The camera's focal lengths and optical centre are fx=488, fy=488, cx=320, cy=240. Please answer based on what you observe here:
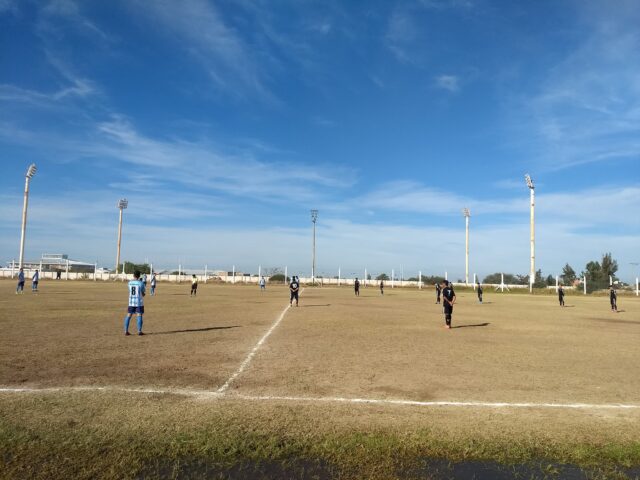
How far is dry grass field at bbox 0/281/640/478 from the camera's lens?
487cm

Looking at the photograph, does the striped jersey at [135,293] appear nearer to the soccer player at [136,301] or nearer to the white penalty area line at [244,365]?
the soccer player at [136,301]

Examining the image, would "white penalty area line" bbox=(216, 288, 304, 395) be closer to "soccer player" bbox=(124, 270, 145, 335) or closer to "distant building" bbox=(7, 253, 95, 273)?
"soccer player" bbox=(124, 270, 145, 335)

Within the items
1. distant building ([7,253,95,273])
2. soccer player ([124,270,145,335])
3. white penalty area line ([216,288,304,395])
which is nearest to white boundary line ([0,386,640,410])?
white penalty area line ([216,288,304,395])

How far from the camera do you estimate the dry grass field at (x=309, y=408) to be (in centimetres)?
487

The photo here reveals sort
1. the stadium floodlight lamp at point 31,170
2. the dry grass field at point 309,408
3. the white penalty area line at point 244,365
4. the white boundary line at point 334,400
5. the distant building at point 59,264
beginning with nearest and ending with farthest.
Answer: the dry grass field at point 309,408 → the white boundary line at point 334,400 → the white penalty area line at point 244,365 → the stadium floodlight lamp at point 31,170 → the distant building at point 59,264

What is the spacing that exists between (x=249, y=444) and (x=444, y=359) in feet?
21.7

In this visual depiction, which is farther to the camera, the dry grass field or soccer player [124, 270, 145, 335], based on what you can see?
soccer player [124, 270, 145, 335]

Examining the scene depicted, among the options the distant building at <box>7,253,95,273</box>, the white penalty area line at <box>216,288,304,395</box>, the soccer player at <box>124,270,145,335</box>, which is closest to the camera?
the white penalty area line at <box>216,288,304,395</box>

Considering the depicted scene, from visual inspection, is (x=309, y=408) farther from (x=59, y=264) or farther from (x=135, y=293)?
(x=59, y=264)

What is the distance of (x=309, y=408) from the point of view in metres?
6.71

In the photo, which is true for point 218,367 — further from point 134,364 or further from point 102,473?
point 102,473

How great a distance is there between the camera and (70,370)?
28.2 ft

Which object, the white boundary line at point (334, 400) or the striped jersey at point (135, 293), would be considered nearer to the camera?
the white boundary line at point (334, 400)

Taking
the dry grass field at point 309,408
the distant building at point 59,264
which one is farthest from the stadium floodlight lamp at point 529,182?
the distant building at point 59,264
